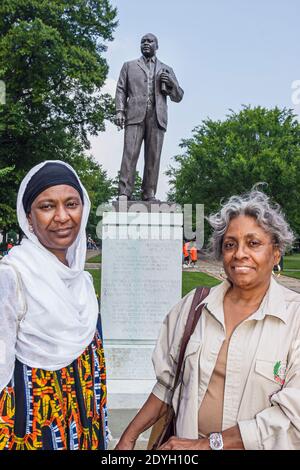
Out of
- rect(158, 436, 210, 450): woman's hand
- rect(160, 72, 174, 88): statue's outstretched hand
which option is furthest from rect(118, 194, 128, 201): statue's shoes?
rect(158, 436, 210, 450): woman's hand

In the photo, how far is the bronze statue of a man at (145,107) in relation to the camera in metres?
6.26

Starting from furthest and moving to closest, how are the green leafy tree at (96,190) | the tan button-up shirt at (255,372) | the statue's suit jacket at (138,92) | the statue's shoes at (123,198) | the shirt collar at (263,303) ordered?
the green leafy tree at (96,190)
the statue's suit jacket at (138,92)
the statue's shoes at (123,198)
the shirt collar at (263,303)
the tan button-up shirt at (255,372)

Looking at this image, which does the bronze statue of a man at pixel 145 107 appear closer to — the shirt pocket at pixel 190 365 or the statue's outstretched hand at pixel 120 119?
the statue's outstretched hand at pixel 120 119

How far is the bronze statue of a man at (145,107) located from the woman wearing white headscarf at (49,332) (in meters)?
4.17

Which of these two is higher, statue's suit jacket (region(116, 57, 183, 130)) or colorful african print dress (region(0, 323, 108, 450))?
statue's suit jacket (region(116, 57, 183, 130))

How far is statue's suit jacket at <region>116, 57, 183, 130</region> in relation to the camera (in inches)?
246

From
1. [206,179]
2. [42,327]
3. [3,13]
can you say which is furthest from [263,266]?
[206,179]

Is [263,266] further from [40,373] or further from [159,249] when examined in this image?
[159,249]

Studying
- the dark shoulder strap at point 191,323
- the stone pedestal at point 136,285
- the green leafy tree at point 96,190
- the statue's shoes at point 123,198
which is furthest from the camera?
the green leafy tree at point 96,190

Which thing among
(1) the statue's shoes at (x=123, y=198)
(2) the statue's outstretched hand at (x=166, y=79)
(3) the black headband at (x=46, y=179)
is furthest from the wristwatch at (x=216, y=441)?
(2) the statue's outstretched hand at (x=166, y=79)

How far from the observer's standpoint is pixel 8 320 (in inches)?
70.8

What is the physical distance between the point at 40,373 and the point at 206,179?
1349 inches

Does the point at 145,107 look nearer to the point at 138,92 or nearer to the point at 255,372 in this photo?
the point at 138,92

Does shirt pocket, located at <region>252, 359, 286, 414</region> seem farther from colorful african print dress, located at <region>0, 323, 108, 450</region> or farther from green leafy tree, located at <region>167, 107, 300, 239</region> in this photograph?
green leafy tree, located at <region>167, 107, 300, 239</region>
